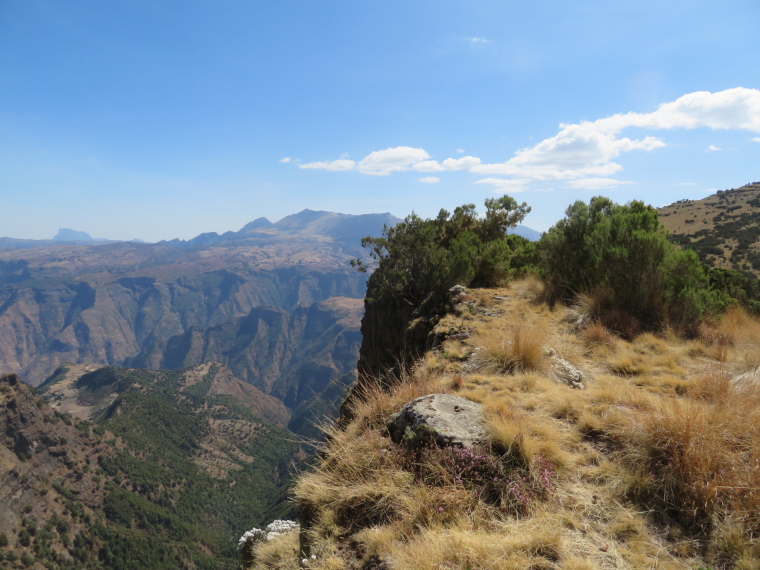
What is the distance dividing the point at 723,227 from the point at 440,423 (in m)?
86.9

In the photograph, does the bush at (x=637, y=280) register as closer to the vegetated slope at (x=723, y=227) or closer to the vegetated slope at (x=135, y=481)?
the vegetated slope at (x=723, y=227)

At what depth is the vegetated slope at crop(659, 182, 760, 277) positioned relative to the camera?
4675 centimetres

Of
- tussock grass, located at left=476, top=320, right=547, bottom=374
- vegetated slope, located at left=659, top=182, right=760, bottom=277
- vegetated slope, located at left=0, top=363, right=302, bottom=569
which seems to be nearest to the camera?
tussock grass, located at left=476, top=320, right=547, bottom=374

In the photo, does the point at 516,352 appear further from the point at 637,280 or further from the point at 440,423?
the point at 637,280

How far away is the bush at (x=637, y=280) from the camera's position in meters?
8.50

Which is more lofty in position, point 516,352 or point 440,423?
point 516,352

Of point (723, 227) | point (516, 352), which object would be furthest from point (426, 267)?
point (723, 227)

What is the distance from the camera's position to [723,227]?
6338 cm

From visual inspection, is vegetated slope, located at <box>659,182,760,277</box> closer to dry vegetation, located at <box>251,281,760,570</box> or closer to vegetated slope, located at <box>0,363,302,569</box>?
dry vegetation, located at <box>251,281,760,570</box>

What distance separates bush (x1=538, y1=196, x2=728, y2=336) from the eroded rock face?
569 centimetres

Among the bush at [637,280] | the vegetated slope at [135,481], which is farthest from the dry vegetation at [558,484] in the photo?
the vegetated slope at [135,481]

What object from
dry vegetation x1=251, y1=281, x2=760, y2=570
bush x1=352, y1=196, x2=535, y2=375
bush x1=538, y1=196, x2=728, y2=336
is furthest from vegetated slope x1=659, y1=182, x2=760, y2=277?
dry vegetation x1=251, y1=281, x2=760, y2=570

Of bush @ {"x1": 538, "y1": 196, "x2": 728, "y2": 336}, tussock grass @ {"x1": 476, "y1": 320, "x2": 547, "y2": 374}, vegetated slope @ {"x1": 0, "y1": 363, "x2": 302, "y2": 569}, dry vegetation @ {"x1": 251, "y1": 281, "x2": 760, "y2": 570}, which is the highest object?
bush @ {"x1": 538, "y1": 196, "x2": 728, "y2": 336}

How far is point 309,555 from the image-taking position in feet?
13.3
